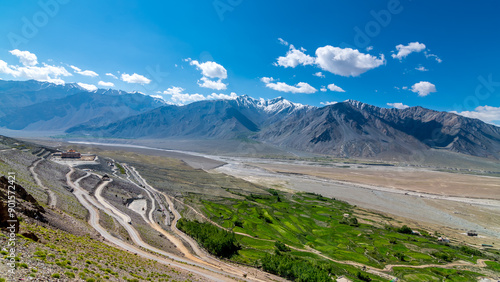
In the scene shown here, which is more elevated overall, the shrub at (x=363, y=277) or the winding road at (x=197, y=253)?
the shrub at (x=363, y=277)

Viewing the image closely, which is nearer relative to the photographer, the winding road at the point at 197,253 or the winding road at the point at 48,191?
the winding road at the point at 197,253

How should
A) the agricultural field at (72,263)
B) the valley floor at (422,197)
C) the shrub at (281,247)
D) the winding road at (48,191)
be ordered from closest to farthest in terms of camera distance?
the agricultural field at (72,263) → the winding road at (48,191) → the shrub at (281,247) → the valley floor at (422,197)

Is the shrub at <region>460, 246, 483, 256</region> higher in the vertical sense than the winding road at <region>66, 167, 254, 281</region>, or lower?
higher

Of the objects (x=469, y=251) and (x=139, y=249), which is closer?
(x=139, y=249)

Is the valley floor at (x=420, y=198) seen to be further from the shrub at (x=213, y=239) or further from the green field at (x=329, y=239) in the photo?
the shrub at (x=213, y=239)

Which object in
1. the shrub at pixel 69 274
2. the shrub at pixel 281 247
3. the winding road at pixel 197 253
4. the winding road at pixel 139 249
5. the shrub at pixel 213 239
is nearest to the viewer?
the shrub at pixel 69 274

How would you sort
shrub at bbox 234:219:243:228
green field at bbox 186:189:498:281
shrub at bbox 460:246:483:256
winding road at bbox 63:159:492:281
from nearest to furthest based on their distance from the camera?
winding road at bbox 63:159:492:281, green field at bbox 186:189:498:281, shrub at bbox 460:246:483:256, shrub at bbox 234:219:243:228

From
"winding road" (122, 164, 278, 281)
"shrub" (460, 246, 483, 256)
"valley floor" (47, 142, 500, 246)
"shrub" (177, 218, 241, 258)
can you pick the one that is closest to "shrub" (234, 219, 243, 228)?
"shrub" (177, 218, 241, 258)

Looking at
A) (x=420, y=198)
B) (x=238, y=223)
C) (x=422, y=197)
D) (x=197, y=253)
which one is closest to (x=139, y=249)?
(x=197, y=253)

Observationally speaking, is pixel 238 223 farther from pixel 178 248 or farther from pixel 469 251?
pixel 469 251

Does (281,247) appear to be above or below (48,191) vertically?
below

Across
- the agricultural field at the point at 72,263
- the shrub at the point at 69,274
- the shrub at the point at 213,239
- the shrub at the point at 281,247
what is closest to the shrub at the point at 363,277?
the shrub at the point at 281,247

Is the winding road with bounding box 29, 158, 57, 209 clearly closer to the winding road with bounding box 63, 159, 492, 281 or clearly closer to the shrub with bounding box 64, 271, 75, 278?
the winding road with bounding box 63, 159, 492, 281
